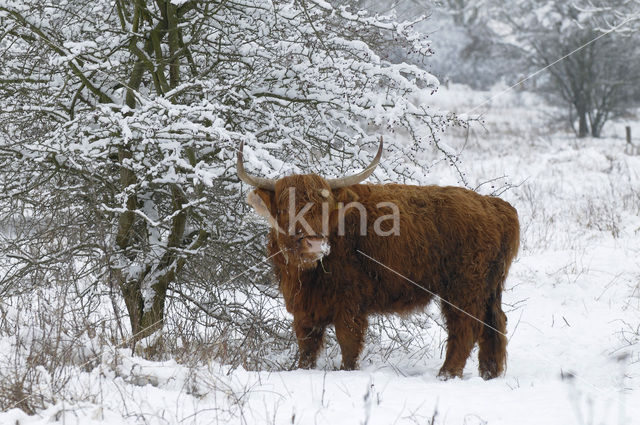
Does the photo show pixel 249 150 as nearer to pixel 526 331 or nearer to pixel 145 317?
pixel 145 317

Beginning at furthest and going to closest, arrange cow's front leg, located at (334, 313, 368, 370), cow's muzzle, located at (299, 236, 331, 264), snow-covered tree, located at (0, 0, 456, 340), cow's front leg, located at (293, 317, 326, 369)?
snow-covered tree, located at (0, 0, 456, 340), cow's front leg, located at (293, 317, 326, 369), cow's front leg, located at (334, 313, 368, 370), cow's muzzle, located at (299, 236, 331, 264)

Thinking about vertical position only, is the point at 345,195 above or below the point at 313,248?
above

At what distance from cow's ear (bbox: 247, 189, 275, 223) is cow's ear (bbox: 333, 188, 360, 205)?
45 centimetres

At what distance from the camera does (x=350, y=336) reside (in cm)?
471

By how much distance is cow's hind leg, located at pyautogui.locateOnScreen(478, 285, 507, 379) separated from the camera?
504 cm

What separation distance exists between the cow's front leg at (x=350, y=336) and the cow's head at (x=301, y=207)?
49 centimetres

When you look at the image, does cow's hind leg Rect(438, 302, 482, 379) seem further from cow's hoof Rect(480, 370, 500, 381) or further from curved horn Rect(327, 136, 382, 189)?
curved horn Rect(327, 136, 382, 189)

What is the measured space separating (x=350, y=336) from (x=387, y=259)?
2.02 ft

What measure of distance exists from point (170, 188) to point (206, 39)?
1.30 metres

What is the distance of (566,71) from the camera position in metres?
24.2

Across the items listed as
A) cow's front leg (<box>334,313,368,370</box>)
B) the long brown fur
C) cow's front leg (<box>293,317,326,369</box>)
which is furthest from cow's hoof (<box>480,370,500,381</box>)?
cow's front leg (<box>293,317,326,369</box>)

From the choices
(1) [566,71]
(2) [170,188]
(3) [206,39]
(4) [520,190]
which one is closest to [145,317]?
(2) [170,188]

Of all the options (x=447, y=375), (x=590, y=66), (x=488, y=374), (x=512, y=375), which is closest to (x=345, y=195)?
(x=447, y=375)

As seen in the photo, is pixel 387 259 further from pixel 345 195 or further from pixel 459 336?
pixel 459 336
